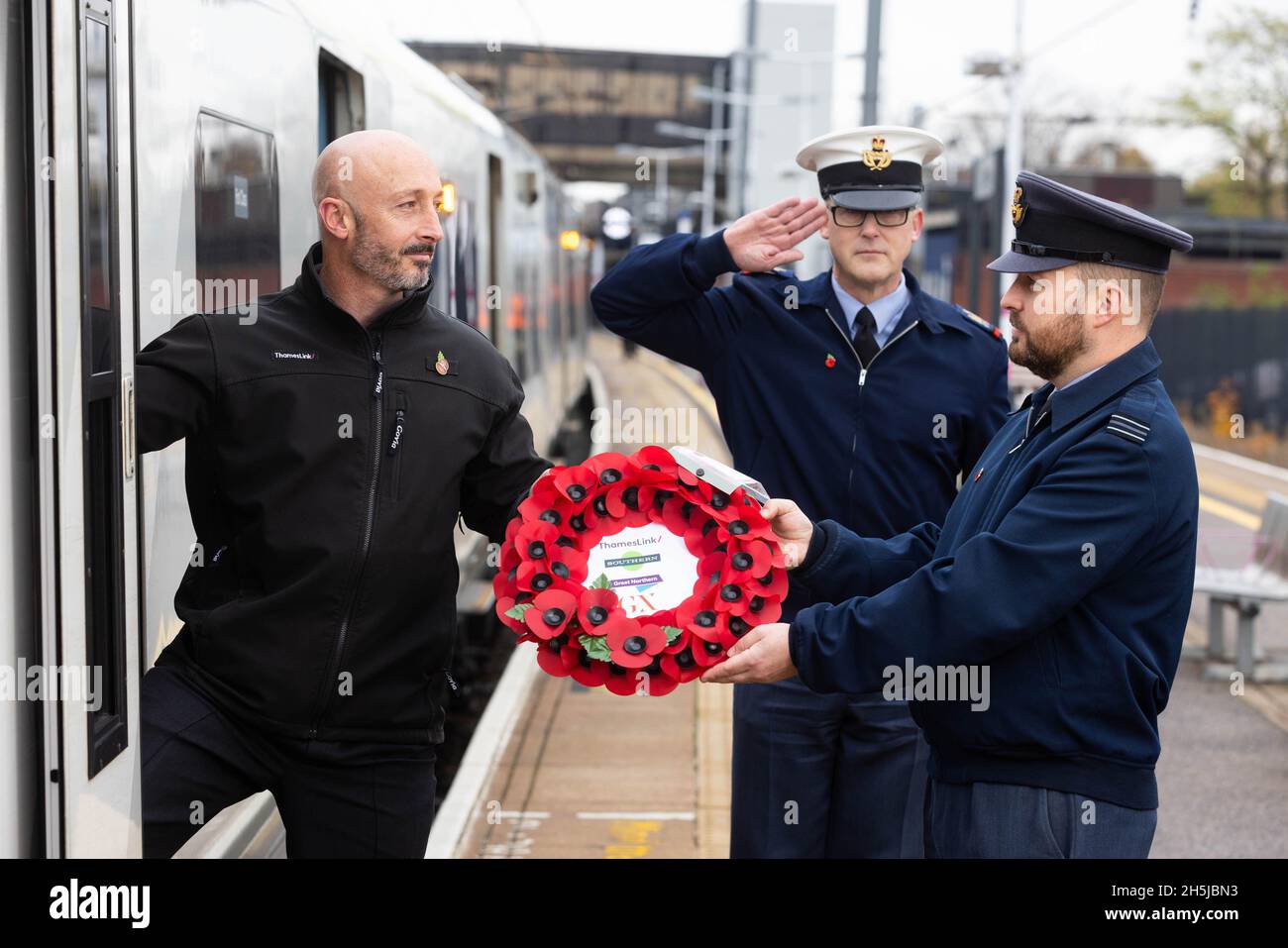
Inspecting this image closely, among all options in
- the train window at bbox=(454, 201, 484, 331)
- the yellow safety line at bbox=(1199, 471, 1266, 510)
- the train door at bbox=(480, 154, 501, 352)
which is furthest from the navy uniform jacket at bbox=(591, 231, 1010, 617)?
the yellow safety line at bbox=(1199, 471, 1266, 510)

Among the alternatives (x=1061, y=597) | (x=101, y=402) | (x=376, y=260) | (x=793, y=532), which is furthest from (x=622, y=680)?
(x=101, y=402)

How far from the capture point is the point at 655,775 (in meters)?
7.02

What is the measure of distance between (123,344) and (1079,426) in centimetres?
171

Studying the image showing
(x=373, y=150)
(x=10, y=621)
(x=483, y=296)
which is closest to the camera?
(x=10, y=621)

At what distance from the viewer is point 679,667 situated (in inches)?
127

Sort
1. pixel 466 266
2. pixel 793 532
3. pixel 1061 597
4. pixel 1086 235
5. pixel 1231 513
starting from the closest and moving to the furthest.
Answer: pixel 1061 597 < pixel 1086 235 < pixel 793 532 < pixel 466 266 < pixel 1231 513

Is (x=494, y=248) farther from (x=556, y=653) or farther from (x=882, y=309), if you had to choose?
(x=556, y=653)

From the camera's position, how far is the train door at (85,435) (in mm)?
2539

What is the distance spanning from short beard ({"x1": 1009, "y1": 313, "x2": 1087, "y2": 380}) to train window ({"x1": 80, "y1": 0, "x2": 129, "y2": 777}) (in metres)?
1.67

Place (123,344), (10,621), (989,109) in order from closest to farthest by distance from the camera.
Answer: (10,621) < (123,344) < (989,109)

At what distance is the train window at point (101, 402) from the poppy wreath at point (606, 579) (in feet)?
2.40

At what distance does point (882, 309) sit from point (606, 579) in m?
1.30
